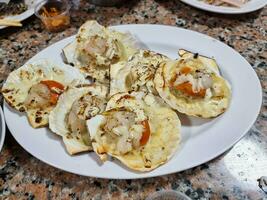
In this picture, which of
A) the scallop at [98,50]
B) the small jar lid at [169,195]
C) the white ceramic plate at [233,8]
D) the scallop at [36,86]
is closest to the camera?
the small jar lid at [169,195]

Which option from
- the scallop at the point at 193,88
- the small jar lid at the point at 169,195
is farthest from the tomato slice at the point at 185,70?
the small jar lid at the point at 169,195

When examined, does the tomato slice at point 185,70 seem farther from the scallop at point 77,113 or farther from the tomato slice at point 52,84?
the tomato slice at point 52,84

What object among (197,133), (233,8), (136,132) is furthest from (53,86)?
(233,8)

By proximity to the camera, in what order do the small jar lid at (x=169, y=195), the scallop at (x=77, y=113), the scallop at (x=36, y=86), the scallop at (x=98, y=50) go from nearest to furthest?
the small jar lid at (x=169, y=195) → the scallop at (x=77, y=113) → the scallop at (x=36, y=86) → the scallop at (x=98, y=50)

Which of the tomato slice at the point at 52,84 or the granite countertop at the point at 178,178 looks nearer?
→ the granite countertop at the point at 178,178

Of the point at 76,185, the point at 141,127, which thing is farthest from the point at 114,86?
the point at 76,185

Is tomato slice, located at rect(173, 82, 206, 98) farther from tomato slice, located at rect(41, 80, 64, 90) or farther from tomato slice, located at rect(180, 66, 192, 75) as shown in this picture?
tomato slice, located at rect(41, 80, 64, 90)

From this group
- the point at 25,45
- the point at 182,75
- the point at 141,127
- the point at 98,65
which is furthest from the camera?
the point at 25,45

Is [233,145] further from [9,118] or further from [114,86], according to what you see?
[9,118]
